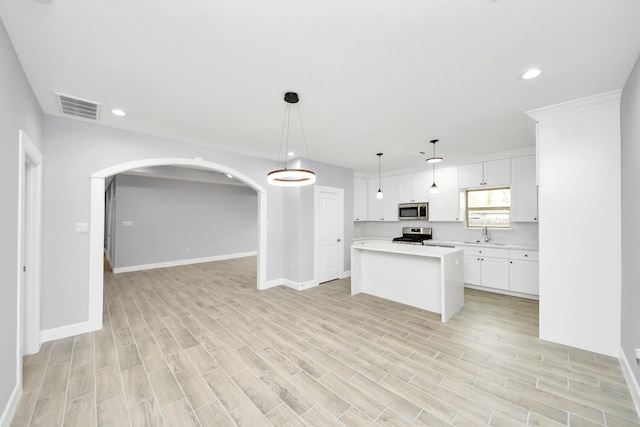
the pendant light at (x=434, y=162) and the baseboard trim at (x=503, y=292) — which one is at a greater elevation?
the pendant light at (x=434, y=162)

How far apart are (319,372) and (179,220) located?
688 centimetres

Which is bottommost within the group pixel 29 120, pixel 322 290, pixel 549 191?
pixel 322 290

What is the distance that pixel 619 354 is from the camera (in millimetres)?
2523

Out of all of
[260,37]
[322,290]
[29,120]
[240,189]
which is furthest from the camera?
[240,189]

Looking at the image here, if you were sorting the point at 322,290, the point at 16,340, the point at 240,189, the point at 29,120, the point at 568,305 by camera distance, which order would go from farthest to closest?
the point at 240,189, the point at 322,290, the point at 568,305, the point at 29,120, the point at 16,340

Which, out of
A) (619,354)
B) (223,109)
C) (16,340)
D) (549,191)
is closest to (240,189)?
(223,109)

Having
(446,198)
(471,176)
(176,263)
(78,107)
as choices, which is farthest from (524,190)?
(176,263)

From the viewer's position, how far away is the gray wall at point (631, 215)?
2.04 metres

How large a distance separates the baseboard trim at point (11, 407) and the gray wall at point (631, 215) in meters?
4.61

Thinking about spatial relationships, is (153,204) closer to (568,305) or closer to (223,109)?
(223,109)

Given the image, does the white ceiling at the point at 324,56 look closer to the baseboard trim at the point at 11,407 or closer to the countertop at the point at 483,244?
the countertop at the point at 483,244

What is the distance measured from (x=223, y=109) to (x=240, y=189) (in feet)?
20.7

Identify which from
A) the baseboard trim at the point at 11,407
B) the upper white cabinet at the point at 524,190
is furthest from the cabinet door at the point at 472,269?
the baseboard trim at the point at 11,407

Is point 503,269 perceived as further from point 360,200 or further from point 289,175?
point 289,175
